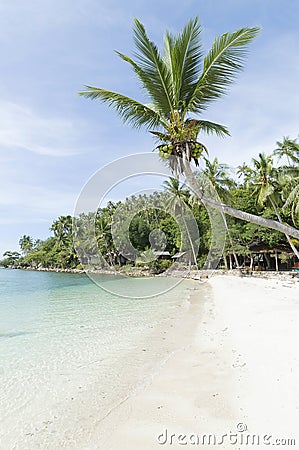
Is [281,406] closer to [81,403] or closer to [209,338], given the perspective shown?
[81,403]

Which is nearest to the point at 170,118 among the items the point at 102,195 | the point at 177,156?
the point at 177,156

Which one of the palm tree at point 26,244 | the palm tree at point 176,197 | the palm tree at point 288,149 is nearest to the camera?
the palm tree at point 288,149

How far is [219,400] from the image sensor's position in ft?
13.2

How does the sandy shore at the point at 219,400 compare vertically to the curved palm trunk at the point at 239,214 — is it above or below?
below

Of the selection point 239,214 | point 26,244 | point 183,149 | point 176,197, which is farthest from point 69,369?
point 26,244

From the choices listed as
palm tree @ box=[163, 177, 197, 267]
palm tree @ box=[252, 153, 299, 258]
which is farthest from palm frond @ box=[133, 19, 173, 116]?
palm tree @ box=[163, 177, 197, 267]

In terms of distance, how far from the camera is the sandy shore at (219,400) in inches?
126

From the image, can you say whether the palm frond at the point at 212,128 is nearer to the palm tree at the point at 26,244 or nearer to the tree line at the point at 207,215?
the tree line at the point at 207,215

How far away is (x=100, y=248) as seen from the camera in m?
43.7

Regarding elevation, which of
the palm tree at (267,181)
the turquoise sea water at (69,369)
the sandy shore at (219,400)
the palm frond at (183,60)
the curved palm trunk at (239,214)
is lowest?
the turquoise sea water at (69,369)

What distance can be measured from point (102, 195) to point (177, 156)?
6110 millimetres

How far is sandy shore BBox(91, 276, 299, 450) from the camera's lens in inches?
126

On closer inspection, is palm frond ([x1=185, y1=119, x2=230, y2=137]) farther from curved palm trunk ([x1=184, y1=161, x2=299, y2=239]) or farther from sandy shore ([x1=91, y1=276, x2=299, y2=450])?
sandy shore ([x1=91, y1=276, x2=299, y2=450])

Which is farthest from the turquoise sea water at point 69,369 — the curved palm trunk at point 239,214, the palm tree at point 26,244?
the palm tree at point 26,244
